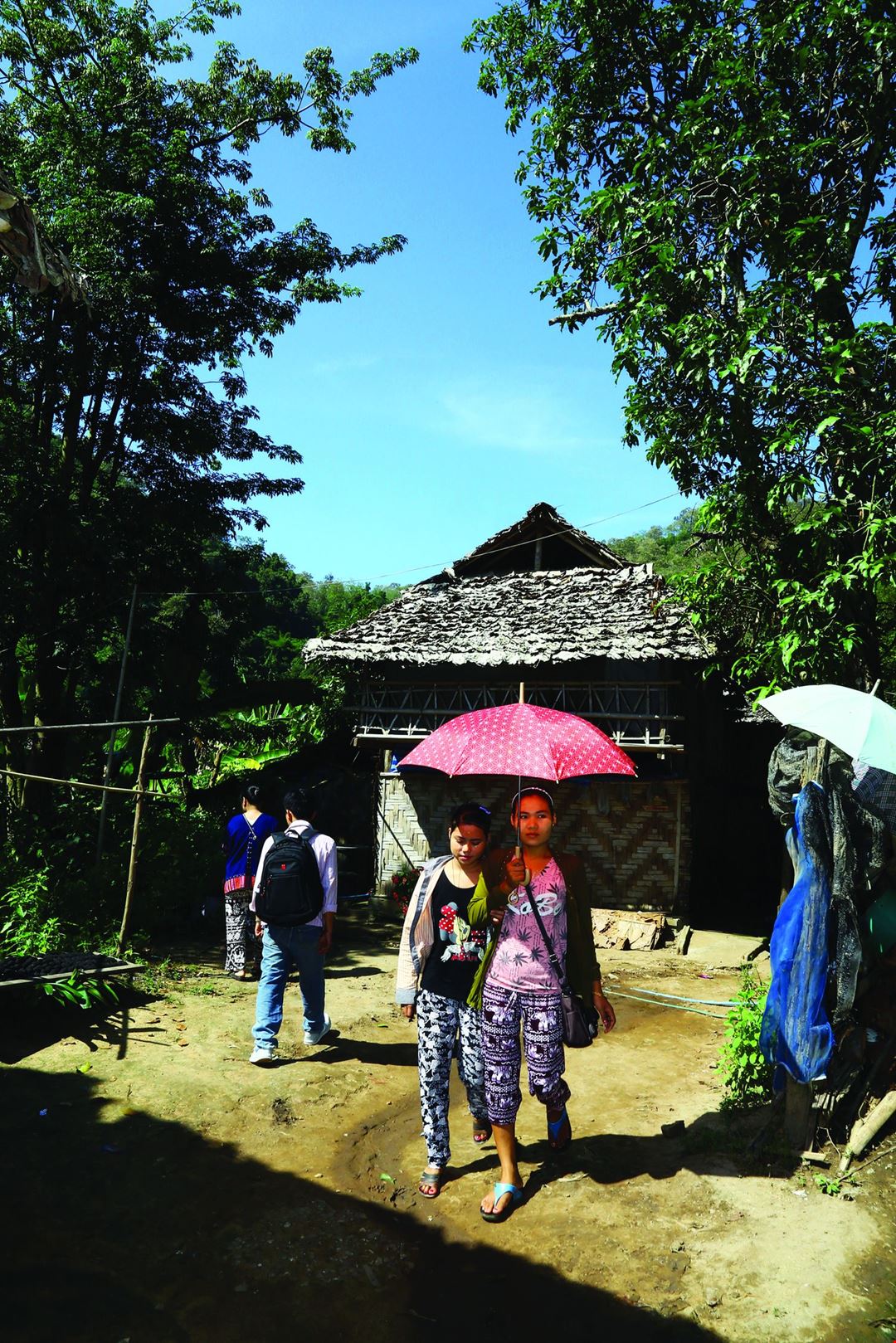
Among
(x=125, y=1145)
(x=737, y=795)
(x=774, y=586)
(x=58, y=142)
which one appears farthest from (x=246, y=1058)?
(x=737, y=795)

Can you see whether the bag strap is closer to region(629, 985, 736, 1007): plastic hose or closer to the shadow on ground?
the shadow on ground

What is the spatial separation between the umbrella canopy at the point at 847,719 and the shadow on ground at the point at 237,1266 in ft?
8.78

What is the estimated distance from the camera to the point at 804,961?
4.69 metres

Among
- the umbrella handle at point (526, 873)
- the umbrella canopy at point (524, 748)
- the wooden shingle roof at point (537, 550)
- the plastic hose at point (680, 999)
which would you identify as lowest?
the plastic hose at point (680, 999)

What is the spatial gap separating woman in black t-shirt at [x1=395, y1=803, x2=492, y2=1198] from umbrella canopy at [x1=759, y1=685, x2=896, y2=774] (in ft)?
5.93

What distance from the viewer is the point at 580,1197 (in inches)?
180

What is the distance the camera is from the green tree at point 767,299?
862 centimetres

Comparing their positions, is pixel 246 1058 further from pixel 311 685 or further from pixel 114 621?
pixel 311 685

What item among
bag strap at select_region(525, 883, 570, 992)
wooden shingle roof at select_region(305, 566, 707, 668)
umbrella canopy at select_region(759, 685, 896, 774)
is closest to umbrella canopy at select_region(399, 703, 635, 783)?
bag strap at select_region(525, 883, 570, 992)

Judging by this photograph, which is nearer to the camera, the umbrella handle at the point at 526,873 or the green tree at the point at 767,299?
the umbrella handle at the point at 526,873

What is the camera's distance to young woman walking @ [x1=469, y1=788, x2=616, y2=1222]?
4.48m

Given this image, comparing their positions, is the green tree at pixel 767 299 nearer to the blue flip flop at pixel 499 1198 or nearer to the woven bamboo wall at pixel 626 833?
the woven bamboo wall at pixel 626 833

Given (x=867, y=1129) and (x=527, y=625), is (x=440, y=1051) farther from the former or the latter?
(x=527, y=625)

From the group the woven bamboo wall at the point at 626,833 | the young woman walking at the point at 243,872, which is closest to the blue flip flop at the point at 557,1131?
the young woman walking at the point at 243,872
